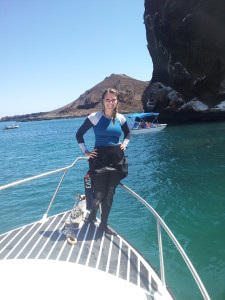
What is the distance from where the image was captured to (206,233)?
9.41 metres

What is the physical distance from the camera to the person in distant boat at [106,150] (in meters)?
5.19

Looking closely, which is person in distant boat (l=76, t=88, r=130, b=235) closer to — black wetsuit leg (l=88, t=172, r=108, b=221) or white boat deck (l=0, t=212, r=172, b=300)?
black wetsuit leg (l=88, t=172, r=108, b=221)

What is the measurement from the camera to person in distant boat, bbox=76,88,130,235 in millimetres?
5188

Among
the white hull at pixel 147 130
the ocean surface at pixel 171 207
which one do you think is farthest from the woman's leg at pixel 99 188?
the white hull at pixel 147 130

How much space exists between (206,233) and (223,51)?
5121 cm

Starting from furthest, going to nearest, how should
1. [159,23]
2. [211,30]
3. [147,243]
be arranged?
[159,23] → [211,30] → [147,243]

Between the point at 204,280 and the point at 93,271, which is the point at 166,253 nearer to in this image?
the point at 204,280

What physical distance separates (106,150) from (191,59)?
55.5 metres

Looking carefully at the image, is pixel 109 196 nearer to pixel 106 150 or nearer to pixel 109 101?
pixel 106 150

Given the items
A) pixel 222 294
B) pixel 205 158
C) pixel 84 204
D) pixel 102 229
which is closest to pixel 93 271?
pixel 102 229

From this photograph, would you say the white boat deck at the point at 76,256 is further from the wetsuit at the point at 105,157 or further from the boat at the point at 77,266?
the wetsuit at the point at 105,157

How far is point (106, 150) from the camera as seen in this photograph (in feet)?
17.3

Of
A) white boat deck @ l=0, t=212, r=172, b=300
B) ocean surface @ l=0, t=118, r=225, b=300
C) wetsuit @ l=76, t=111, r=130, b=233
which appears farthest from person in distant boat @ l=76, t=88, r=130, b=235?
ocean surface @ l=0, t=118, r=225, b=300

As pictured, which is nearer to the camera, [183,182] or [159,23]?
[183,182]
